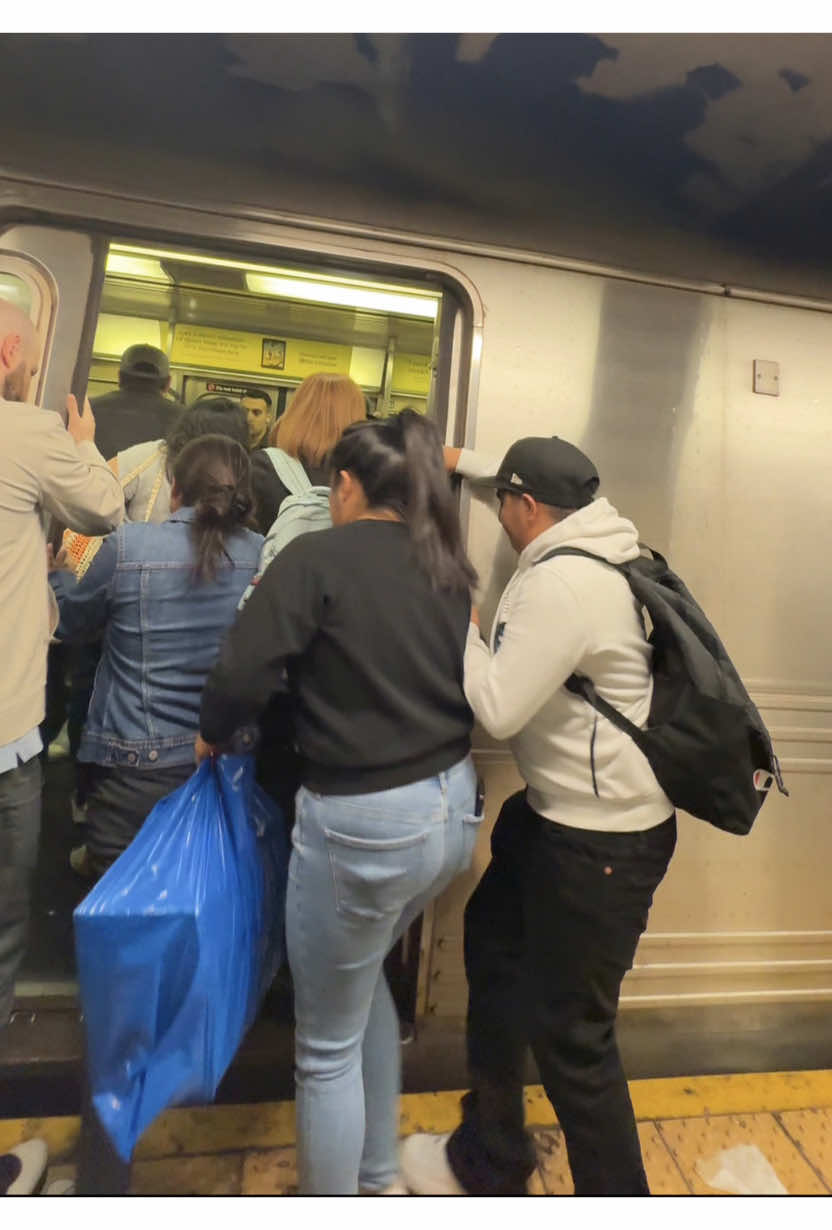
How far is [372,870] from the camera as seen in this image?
1.00 meters

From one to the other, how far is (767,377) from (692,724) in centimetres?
116

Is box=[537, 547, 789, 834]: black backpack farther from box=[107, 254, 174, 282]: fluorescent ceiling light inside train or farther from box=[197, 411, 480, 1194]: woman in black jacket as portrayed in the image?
box=[107, 254, 174, 282]: fluorescent ceiling light inside train

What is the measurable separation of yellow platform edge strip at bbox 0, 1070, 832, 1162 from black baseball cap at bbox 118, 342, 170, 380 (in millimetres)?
1503

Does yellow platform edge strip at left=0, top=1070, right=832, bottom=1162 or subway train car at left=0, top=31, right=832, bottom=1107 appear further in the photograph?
subway train car at left=0, top=31, right=832, bottom=1107

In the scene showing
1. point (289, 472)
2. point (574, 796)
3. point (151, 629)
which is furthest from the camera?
point (289, 472)

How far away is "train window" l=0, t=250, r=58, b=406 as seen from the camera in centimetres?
138

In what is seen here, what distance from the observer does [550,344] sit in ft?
5.40

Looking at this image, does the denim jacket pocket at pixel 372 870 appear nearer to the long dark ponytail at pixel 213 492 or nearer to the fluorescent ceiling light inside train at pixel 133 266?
the long dark ponytail at pixel 213 492

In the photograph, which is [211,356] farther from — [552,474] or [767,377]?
[767,377]

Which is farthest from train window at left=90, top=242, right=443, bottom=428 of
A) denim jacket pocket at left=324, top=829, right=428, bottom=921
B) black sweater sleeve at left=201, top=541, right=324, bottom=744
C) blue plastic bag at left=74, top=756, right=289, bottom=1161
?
denim jacket pocket at left=324, top=829, right=428, bottom=921

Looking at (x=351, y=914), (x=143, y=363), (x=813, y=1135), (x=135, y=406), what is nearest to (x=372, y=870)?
(x=351, y=914)

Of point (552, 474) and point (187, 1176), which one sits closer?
point (187, 1176)

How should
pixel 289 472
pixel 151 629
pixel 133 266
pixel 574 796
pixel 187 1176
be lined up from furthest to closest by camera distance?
pixel 133 266
pixel 289 472
pixel 151 629
pixel 574 796
pixel 187 1176
